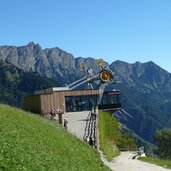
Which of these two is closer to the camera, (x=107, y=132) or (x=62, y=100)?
→ (x=62, y=100)

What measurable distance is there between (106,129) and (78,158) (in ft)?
109

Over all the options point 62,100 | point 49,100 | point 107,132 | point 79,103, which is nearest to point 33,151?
point 49,100

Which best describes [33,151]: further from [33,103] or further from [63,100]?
[33,103]

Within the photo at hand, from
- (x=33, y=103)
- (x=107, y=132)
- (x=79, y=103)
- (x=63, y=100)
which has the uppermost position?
(x=63, y=100)

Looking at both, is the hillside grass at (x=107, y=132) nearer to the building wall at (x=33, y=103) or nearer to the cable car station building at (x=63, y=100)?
the cable car station building at (x=63, y=100)

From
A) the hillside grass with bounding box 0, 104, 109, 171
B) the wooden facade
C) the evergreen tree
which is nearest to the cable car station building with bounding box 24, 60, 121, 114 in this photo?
the wooden facade

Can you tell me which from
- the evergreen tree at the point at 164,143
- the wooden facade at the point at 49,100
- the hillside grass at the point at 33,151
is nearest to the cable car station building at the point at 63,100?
the wooden facade at the point at 49,100

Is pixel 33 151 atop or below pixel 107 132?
atop

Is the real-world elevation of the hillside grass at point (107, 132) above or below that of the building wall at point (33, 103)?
below

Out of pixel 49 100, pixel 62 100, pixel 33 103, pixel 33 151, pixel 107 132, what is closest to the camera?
pixel 33 151

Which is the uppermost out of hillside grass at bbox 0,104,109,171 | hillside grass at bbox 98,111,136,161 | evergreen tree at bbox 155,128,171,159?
hillside grass at bbox 0,104,109,171

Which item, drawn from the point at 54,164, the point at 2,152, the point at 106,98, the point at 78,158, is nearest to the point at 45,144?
the point at 78,158

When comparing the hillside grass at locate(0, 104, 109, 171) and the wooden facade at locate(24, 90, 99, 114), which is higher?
the wooden facade at locate(24, 90, 99, 114)

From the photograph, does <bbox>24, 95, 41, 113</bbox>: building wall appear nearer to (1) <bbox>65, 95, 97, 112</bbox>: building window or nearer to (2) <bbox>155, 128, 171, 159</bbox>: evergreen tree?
(1) <bbox>65, 95, 97, 112</bbox>: building window
